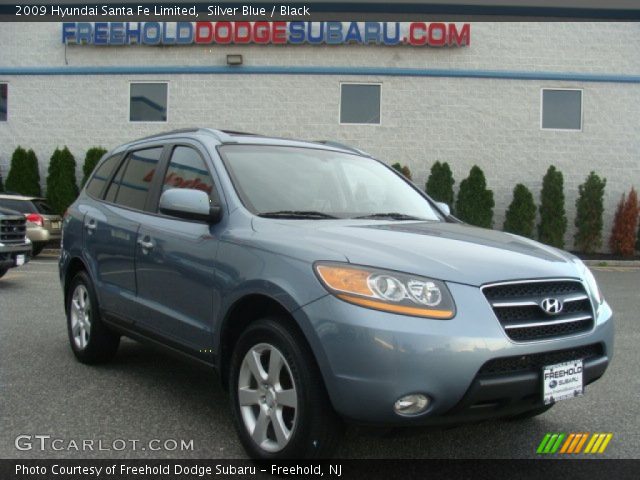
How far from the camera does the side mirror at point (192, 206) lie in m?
3.61

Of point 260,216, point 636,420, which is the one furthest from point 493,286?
point 636,420

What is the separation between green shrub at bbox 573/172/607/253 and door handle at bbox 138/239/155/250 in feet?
50.5

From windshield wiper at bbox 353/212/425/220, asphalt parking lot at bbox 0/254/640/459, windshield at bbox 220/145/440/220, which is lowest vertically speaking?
asphalt parking lot at bbox 0/254/640/459

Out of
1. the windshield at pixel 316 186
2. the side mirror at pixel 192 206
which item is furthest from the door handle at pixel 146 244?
the windshield at pixel 316 186

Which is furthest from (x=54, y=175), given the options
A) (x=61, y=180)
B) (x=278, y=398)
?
(x=278, y=398)

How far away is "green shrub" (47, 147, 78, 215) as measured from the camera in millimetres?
18359

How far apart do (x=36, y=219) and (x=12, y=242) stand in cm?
495

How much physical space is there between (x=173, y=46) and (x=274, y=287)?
1691 centimetres

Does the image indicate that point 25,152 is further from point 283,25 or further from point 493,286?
point 493,286

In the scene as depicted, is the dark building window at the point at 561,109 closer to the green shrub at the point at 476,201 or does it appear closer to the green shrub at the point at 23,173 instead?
the green shrub at the point at 476,201

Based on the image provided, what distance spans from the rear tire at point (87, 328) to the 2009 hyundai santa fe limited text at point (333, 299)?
60cm

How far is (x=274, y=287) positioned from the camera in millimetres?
3098

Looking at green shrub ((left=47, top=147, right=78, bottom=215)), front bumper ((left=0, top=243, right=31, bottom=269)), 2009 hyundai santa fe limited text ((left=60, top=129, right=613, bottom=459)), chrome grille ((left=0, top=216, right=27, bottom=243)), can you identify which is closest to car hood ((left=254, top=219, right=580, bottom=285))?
2009 hyundai santa fe limited text ((left=60, top=129, right=613, bottom=459))

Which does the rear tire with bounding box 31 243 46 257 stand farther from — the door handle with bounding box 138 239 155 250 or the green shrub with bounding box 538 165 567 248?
the green shrub with bounding box 538 165 567 248
